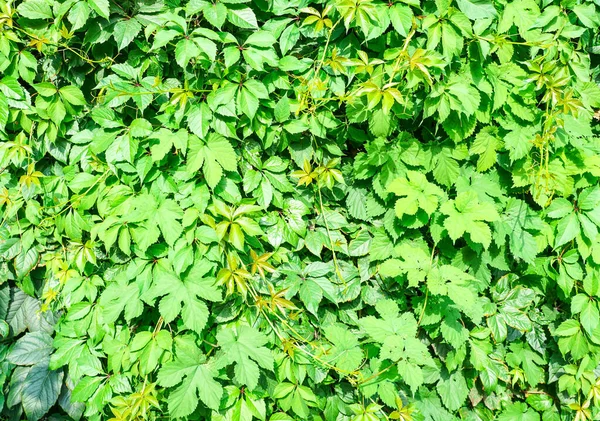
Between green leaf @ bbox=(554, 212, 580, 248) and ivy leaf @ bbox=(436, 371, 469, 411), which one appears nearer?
green leaf @ bbox=(554, 212, 580, 248)

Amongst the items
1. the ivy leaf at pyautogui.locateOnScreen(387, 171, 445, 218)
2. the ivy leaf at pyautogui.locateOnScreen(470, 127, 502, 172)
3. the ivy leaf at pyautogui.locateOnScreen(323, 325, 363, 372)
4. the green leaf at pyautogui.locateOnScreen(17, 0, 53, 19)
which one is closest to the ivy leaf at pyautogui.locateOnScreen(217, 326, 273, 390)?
the ivy leaf at pyautogui.locateOnScreen(323, 325, 363, 372)

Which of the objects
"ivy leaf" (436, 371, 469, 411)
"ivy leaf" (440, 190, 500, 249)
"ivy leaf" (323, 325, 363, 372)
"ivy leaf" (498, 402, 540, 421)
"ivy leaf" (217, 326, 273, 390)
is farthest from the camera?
"ivy leaf" (498, 402, 540, 421)

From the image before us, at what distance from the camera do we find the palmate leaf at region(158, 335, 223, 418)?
192cm

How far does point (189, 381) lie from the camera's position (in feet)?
6.46

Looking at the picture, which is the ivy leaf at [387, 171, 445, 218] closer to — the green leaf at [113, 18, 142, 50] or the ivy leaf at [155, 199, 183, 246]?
the ivy leaf at [155, 199, 183, 246]

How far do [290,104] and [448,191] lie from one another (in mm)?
904

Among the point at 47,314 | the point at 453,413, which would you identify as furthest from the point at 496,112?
the point at 47,314

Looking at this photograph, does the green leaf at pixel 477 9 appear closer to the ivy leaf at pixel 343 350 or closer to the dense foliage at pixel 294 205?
the dense foliage at pixel 294 205

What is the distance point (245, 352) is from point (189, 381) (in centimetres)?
27

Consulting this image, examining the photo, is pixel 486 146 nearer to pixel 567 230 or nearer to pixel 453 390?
pixel 567 230

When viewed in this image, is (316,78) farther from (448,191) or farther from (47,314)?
(47,314)

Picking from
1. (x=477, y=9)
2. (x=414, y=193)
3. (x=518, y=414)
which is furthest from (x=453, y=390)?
(x=477, y=9)

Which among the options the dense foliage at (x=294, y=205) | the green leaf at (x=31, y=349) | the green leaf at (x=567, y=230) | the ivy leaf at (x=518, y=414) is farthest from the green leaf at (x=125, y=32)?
the ivy leaf at (x=518, y=414)

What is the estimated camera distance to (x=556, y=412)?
2.50m
